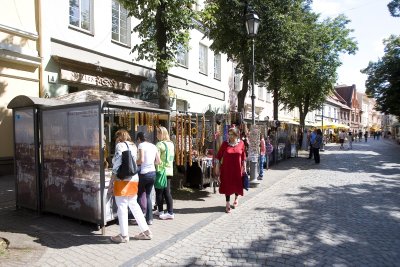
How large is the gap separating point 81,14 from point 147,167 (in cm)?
998

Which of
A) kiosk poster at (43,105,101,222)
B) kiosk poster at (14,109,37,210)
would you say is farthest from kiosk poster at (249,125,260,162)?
kiosk poster at (14,109,37,210)

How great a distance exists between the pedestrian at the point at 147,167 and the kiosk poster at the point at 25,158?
2333mm

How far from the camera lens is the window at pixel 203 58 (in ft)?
76.7

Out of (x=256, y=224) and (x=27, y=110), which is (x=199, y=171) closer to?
(x=256, y=224)

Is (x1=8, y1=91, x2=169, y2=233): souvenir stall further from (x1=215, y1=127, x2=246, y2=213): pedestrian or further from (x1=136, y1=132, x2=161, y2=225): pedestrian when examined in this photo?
(x1=215, y1=127, x2=246, y2=213): pedestrian

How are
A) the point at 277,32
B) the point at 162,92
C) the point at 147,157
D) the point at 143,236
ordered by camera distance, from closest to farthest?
the point at 143,236 → the point at 147,157 → the point at 162,92 → the point at 277,32

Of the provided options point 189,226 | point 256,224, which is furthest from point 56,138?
point 256,224

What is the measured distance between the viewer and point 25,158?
7363 mm

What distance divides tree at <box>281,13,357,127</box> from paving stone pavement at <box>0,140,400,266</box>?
Result: 11.0m

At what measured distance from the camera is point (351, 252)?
5227 millimetres

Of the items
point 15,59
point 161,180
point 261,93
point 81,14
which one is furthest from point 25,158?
point 261,93

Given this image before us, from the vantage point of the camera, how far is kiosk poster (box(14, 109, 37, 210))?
7176 millimetres

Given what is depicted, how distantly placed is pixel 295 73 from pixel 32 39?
13025 mm

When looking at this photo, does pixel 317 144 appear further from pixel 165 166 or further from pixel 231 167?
pixel 165 166
